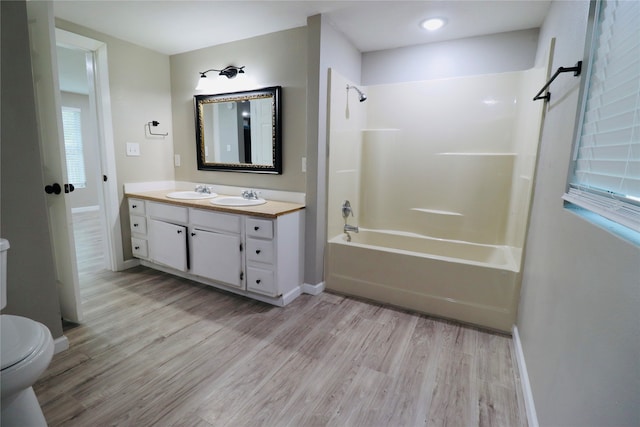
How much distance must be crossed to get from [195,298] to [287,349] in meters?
1.08

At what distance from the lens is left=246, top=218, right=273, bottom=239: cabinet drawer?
7.46 ft

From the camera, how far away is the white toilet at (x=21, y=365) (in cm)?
100

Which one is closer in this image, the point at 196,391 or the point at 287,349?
the point at 196,391

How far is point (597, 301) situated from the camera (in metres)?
0.86

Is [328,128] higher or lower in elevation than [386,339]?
higher

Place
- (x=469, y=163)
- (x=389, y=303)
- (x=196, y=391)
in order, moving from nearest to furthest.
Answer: (x=196, y=391) < (x=389, y=303) < (x=469, y=163)

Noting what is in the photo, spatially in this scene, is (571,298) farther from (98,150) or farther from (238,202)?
(98,150)

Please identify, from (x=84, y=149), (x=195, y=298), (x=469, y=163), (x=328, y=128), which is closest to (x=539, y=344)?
(x=469, y=163)

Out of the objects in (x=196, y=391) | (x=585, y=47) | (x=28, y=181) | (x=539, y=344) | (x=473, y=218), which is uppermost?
(x=585, y=47)

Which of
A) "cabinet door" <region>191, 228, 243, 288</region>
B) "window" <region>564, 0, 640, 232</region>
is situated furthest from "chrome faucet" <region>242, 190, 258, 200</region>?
"window" <region>564, 0, 640, 232</region>

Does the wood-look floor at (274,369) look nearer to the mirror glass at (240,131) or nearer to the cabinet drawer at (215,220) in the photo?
the cabinet drawer at (215,220)

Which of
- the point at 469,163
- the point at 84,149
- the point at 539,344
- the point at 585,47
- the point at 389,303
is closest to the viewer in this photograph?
the point at 585,47

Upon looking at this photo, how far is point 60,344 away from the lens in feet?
5.86

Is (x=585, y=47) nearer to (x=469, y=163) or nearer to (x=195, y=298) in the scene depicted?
(x=469, y=163)
